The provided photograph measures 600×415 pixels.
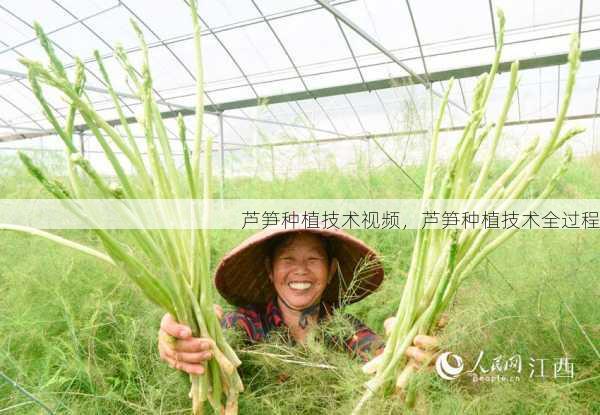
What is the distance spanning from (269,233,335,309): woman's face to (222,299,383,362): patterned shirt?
5 cm

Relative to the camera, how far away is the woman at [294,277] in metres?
0.90

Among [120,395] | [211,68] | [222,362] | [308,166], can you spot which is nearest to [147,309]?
[120,395]

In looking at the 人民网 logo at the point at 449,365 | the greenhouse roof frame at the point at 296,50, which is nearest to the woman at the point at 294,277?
the 人民网 logo at the point at 449,365

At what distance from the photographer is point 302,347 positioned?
31.7 inches

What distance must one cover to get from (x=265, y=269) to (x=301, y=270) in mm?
146

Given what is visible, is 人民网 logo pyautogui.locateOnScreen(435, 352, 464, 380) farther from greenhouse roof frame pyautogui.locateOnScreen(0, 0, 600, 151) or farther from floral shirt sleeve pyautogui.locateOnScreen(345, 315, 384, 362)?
→ greenhouse roof frame pyautogui.locateOnScreen(0, 0, 600, 151)

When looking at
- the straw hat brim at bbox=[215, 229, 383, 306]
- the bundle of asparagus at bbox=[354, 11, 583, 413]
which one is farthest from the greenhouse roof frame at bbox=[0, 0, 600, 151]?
the bundle of asparagus at bbox=[354, 11, 583, 413]

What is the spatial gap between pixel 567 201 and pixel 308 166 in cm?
99

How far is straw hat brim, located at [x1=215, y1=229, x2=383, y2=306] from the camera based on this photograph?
890mm

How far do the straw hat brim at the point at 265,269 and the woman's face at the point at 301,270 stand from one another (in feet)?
0.13

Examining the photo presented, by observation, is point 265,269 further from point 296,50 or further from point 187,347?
point 296,50

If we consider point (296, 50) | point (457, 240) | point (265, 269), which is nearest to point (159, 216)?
point (457, 240)

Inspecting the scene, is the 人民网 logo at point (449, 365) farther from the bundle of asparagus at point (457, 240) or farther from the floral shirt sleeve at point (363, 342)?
the floral shirt sleeve at point (363, 342)

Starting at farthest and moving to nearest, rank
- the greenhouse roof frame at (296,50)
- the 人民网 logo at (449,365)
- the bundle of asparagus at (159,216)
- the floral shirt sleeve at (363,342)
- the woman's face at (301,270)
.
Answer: the greenhouse roof frame at (296,50)
the woman's face at (301,270)
the floral shirt sleeve at (363,342)
the 人民网 logo at (449,365)
the bundle of asparagus at (159,216)
